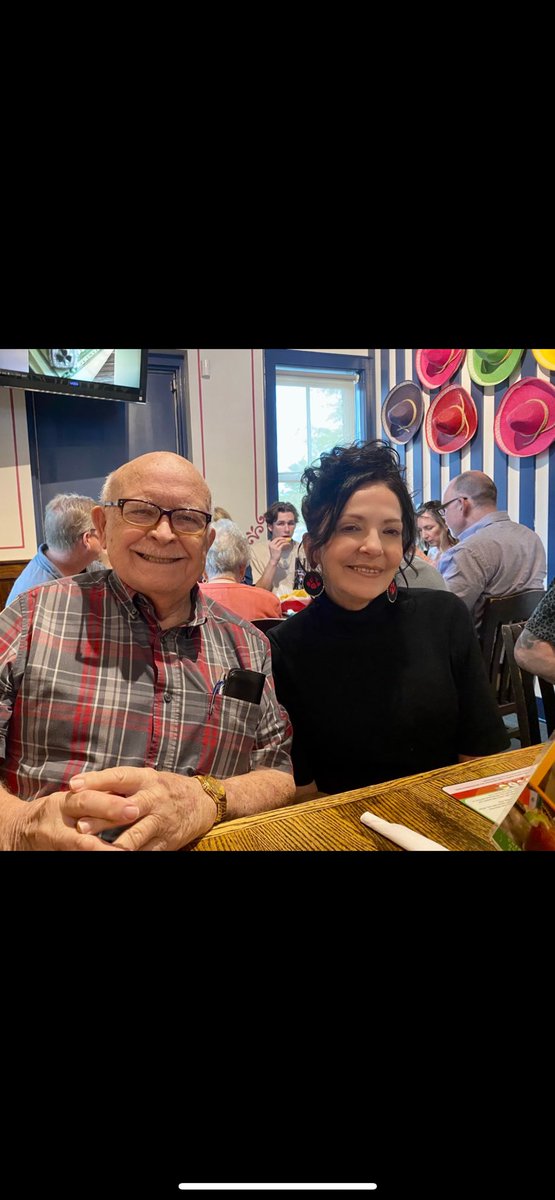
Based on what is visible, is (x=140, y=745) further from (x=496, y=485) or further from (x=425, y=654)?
(x=496, y=485)

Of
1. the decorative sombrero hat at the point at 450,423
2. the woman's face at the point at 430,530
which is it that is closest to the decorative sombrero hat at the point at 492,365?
the decorative sombrero hat at the point at 450,423

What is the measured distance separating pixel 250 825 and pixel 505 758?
50 centimetres

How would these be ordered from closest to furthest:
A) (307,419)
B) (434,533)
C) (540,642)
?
1. (540,642)
2. (307,419)
3. (434,533)

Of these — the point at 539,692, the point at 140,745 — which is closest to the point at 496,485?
the point at 539,692

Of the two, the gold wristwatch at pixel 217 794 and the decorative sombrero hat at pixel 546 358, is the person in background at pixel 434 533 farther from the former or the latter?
the gold wristwatch at pixel 217 794

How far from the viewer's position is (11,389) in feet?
3.72

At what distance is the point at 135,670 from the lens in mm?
987

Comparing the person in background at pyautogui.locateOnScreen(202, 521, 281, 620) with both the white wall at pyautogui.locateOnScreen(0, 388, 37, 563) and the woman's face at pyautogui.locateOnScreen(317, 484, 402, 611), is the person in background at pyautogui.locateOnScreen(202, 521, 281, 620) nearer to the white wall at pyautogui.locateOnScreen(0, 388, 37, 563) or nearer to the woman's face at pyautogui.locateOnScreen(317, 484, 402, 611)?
the woman's face at pyautogui.locateOnScreen(317, 484, 402, 611)

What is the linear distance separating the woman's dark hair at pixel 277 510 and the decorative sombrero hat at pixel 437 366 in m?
0.41

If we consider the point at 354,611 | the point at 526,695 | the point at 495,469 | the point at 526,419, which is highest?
the point at 526,419

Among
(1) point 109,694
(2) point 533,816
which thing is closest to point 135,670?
(1) point 109,694

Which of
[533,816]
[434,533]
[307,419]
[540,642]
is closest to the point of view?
[533,816]

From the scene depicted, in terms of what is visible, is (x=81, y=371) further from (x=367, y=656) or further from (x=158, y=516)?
(x=367, y=656)

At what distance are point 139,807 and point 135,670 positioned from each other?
1.04 ft
